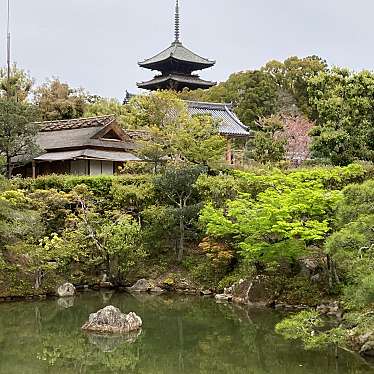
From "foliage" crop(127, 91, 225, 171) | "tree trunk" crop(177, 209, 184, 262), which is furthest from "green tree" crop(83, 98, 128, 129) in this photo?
"tree trunk" crop(177, 209, 184, 262)

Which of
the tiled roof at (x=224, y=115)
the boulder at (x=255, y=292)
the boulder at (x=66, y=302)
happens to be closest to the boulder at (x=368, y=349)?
the boulder at (x=255, y=292)

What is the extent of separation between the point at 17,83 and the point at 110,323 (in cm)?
2462

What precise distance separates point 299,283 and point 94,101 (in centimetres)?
2715

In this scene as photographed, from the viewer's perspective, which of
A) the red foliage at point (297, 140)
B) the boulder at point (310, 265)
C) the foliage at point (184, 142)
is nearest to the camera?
the boulder at point (310, 265)

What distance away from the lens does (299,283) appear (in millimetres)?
15758

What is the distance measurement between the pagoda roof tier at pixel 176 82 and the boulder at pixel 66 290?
72.9 feet

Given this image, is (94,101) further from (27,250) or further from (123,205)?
(27,250)

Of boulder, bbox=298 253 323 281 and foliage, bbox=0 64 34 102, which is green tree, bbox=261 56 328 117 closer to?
foliage, bbox=0 64 34 102

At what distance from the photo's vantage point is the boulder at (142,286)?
18078 mm

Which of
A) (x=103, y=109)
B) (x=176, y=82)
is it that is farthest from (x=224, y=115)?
(x=103, y=109)

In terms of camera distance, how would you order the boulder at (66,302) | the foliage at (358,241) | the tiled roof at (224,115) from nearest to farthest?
the foliage at (358,241), the boulder at (66,302), the tiled roof at (224,115)

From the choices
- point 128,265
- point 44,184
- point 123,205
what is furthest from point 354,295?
point 44,184

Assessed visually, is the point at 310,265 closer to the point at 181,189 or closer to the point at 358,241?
the point at 181,189

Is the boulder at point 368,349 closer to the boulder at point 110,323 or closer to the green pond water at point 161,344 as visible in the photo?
the green pond water at point 161,344
